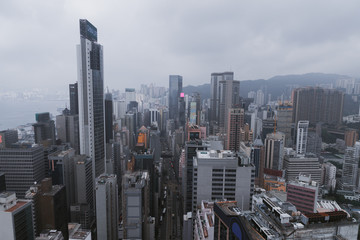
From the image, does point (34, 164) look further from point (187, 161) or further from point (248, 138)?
point (248, 138)

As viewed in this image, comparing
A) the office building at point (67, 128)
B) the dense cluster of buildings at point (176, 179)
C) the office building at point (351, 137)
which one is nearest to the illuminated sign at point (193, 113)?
the dense cluster of buildings at point (176, 179)

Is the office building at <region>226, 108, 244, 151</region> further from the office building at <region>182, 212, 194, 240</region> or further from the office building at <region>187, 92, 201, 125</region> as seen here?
the office building at <region>182, 212, 194, 240</region>

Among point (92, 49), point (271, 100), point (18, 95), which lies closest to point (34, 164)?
point (18, 95)

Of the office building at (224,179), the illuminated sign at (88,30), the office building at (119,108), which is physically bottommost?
the office building at (224,179)

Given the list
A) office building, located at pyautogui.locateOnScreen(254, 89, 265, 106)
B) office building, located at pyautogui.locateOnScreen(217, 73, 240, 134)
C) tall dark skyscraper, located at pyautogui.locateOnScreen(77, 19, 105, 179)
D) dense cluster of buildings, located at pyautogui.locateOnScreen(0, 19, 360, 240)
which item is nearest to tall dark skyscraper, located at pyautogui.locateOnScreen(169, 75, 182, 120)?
office building, located at pyautogui.locateOnScreen(217, 73, 240, 134)

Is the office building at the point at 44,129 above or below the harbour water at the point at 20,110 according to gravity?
below

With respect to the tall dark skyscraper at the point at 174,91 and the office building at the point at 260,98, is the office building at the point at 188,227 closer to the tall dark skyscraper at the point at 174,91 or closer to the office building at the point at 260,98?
the office building at the point at 260,98
